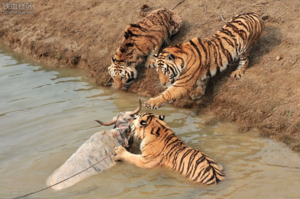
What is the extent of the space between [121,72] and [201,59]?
5.62 feet

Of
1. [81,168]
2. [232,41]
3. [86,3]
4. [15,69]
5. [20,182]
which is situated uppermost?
[86,3]

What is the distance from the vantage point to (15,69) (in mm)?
8156

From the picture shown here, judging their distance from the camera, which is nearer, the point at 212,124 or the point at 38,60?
the point at 212,124

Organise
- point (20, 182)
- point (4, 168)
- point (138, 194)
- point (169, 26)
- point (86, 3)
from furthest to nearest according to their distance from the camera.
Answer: point (86, 3) → point (169, 26) → point (4, 168) → point (20, 182) → point (138, 194)

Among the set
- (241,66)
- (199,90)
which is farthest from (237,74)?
(199,90)

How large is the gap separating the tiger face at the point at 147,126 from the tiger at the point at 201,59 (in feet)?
2.90

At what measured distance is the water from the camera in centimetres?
401

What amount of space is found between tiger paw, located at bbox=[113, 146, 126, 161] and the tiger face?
29 centimetres

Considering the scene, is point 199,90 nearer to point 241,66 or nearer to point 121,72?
point 241,66

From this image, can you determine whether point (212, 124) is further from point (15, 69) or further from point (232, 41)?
point (15, 69)

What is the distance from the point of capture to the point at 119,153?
450cm

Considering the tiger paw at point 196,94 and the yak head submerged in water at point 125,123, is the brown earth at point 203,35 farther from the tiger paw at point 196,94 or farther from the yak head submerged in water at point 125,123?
the yak head submerged in water at point 125,123

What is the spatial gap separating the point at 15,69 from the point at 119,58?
2.85m

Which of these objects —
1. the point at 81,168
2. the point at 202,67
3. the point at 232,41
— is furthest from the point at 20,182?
the point at 232,41
